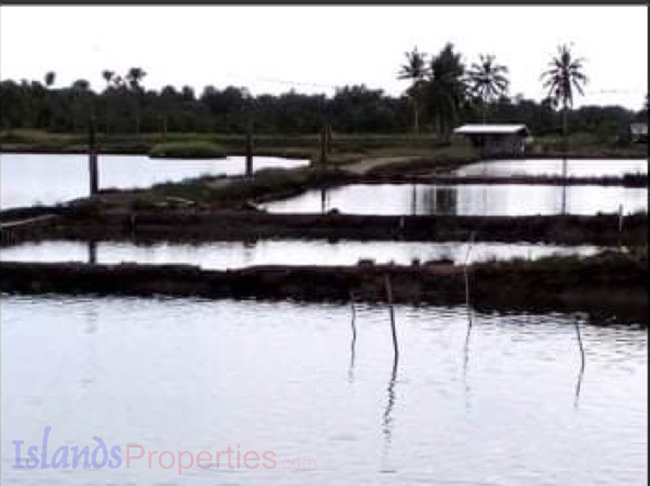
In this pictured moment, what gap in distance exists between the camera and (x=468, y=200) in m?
30.9

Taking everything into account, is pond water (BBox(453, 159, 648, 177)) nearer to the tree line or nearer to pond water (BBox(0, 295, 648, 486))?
the tree line

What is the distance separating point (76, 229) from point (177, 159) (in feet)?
90.5

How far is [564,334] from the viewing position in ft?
48.5

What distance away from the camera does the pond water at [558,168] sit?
1551 inches

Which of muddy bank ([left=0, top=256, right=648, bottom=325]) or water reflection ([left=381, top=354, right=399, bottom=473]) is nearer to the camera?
water reflection ([left=381, top=354, right=399, bottom=473])

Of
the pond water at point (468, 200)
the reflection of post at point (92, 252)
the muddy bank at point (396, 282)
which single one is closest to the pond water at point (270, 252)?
the reflection of post at point (92, 252)

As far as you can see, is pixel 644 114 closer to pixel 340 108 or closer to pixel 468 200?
pixel 340 108

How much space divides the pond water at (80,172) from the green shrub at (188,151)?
63 cm

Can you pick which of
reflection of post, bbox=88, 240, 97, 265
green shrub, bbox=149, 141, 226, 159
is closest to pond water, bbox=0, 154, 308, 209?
green shrub, bbox=149, 141, 226, 159

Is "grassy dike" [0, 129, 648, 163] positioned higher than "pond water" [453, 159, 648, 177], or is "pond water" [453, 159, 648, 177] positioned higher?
"grassy dike" [0, 129, 648, 163]

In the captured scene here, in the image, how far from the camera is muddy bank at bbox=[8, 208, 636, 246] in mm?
23094

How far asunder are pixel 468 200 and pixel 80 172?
20.0 m

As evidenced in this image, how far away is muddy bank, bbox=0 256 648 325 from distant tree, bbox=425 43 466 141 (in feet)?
122

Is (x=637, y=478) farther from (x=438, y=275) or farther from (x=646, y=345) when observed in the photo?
(x=438, y=275)
